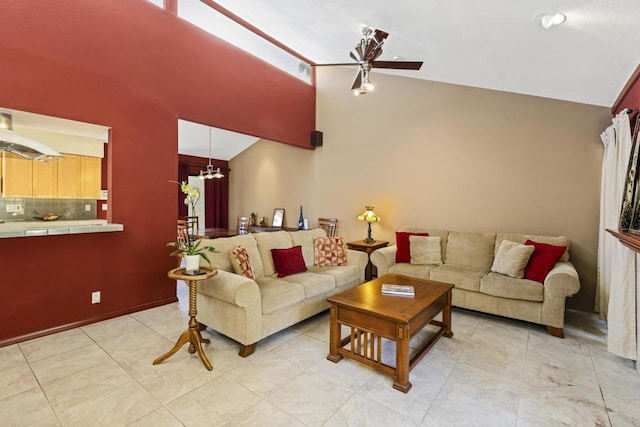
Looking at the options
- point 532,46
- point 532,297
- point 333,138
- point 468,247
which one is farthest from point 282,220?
point 532,46

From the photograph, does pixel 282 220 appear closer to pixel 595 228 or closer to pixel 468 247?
pixel 468 247

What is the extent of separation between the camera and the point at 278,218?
22.5 feet

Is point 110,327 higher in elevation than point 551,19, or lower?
lower

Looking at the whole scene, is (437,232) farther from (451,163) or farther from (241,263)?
(241,263)

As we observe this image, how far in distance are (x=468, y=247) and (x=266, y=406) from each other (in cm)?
326

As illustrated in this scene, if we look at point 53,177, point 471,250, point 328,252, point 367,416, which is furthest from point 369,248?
point 53,177

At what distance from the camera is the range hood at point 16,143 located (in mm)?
2951

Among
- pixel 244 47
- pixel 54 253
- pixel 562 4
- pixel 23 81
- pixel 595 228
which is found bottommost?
pixel 54 253

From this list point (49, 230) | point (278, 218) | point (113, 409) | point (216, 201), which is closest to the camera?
point (113, 409)

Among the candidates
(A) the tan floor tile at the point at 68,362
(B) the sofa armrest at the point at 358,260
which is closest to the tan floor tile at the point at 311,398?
(A) the tan floor tile at the point at 68,362

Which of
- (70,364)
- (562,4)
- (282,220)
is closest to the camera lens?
(562,4)

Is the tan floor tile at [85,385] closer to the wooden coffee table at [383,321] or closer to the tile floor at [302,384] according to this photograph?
the tile floor at [302,384]

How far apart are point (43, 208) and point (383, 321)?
230 inches

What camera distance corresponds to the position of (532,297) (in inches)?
124
